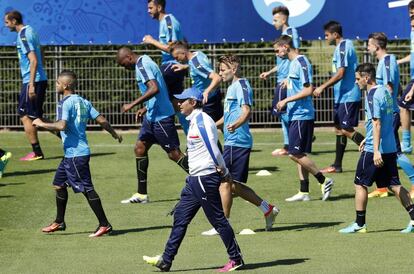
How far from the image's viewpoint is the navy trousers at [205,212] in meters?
11.9

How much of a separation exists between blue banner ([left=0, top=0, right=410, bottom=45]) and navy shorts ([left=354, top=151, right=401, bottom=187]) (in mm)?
10872

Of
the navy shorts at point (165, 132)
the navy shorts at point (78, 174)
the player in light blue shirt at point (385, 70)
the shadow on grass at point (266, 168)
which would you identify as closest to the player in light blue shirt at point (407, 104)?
the player in light blue shirt at point (385, 70)

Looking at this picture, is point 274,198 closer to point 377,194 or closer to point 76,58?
point 377,194

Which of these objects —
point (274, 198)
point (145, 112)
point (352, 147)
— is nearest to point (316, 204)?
point (274, 198)

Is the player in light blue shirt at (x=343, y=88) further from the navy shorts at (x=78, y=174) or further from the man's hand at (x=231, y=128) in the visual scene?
the navy shorts at (x=78, y=174)

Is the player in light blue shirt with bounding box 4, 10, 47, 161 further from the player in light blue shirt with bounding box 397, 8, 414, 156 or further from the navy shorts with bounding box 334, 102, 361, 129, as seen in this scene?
the player in light blue shirt with bounding box 397, 8, 414, 156

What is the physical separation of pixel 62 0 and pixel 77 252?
12.5 metres

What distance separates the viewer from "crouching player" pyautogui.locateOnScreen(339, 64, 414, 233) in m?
13.7

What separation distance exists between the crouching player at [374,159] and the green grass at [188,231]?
0.33m

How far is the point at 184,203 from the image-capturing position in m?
12.0

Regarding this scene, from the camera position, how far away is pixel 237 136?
14383 mm

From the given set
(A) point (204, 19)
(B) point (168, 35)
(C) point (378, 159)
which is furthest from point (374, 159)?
(A) point (204, 19)

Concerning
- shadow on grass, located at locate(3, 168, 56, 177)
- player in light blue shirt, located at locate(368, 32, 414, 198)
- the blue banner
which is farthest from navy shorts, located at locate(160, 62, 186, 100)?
the blue banner

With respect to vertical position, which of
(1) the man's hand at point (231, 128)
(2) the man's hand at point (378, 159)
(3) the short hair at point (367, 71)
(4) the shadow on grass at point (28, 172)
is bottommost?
(4) the shadow on grass at point (28, 172)
